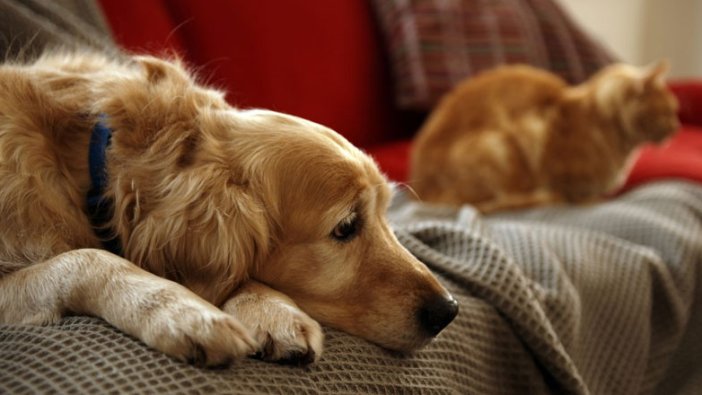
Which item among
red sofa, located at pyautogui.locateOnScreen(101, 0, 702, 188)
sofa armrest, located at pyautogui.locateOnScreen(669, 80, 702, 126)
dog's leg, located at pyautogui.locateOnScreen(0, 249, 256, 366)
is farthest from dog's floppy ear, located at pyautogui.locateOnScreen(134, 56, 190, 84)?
sofa armrest, located at pyautogui.locateOnScreen(669, 80, 702, 126)

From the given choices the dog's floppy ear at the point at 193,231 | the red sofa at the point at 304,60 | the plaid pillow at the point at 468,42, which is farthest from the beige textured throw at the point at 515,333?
the plaid pillow at the point at 468,42

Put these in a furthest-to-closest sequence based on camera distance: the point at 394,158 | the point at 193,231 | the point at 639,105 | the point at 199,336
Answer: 1. the point at 639,105
2. the point at 394,158
3. the point at 193,231
4. the point at 199,336

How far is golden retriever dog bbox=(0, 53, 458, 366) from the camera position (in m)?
0.94

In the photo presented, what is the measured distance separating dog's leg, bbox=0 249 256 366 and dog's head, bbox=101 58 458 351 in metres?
0.09

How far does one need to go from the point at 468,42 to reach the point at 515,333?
2.10 m

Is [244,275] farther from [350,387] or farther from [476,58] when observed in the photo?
[476,58]

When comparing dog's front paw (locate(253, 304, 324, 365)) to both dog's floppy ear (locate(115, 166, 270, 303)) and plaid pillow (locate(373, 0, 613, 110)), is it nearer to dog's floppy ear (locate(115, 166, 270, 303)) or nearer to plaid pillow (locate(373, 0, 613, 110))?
dog's floppy ear (locate(115, 166, 270, 303))

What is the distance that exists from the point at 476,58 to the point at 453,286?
2.06m

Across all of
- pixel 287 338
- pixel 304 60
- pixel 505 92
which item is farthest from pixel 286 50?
pixel 287 338

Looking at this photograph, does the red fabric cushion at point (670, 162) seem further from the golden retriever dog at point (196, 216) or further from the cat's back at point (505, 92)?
the golden retriever dog at point (196, 216)

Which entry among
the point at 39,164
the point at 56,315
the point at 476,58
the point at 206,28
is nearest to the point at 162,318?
the point at 56,315

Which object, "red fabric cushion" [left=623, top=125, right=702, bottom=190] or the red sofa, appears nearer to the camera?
the red sofa

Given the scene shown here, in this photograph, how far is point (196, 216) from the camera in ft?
3.27

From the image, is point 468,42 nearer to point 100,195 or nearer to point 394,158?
point 394,158
